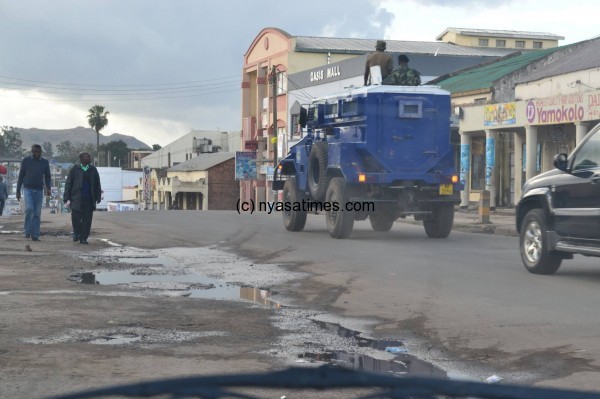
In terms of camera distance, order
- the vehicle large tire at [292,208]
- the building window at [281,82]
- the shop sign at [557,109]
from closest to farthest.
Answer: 1. the vehicle large tire at [292,208]
2. the shop sign at [557,109]
3. the building window at [281,82]

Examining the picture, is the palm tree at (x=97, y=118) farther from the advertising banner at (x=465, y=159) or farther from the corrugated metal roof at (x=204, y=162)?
the advertising banner at (x=465, y=159)

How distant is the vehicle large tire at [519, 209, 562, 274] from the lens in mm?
12680

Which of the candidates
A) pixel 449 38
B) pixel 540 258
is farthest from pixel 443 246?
pixel 449 38

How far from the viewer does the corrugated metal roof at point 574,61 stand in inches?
1262

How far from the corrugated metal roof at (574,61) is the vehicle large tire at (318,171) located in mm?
13638

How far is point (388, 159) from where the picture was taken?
62.2 feet

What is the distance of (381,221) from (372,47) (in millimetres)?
46239

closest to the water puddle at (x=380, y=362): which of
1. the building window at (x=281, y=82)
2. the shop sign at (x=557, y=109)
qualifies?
the shop sign at (x=557, y=109)

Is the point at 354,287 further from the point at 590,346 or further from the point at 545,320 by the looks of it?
the point at 590,346

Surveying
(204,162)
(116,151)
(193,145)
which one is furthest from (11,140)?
(204,162)

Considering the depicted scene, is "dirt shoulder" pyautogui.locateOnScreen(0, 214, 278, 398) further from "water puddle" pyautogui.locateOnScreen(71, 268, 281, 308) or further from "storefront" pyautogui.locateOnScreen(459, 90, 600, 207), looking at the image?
"storefront" pyautogui.locateOnScreen(459, 90, 600, 207)

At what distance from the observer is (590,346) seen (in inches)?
297

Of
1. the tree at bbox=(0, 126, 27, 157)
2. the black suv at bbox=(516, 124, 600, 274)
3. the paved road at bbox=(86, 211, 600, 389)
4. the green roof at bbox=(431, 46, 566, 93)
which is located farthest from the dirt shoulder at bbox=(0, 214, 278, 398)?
the tree at bbox=(0, 126, 27, 157)

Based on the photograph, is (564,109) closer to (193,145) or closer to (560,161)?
(560,161)
